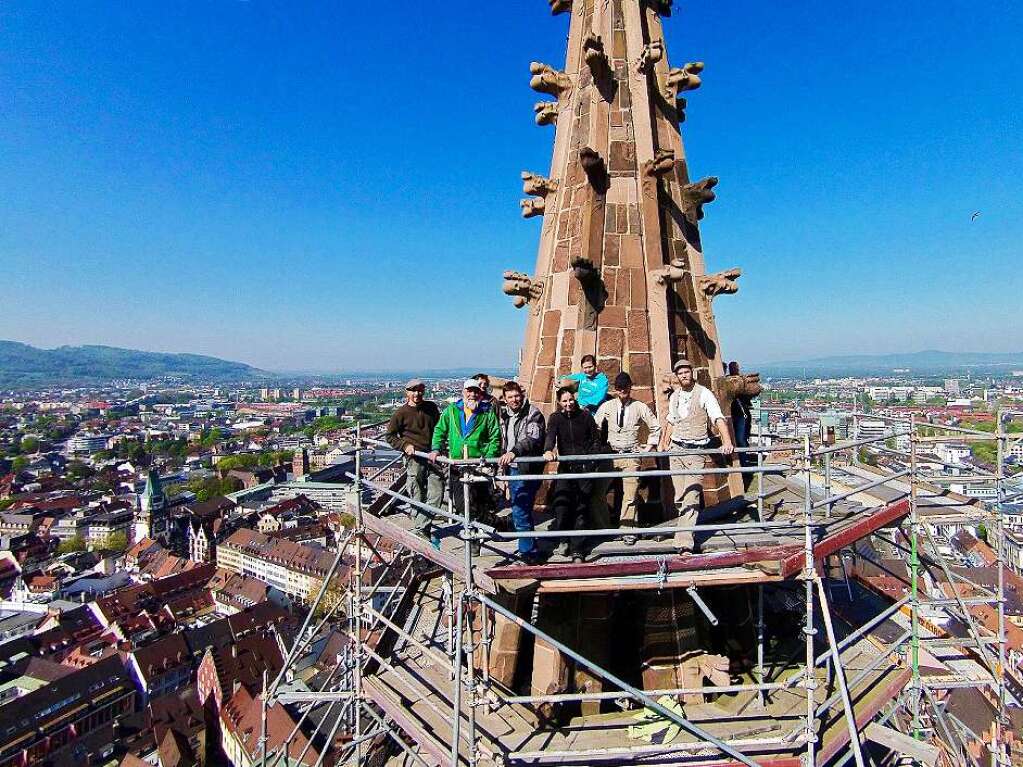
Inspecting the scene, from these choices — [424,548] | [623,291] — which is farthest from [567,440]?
[623,291]

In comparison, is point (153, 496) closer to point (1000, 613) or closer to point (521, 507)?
point (521, 507)

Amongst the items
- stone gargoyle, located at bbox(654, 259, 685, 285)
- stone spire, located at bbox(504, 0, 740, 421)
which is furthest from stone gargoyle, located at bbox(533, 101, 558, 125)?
stone gargoyle, located at bbox(654, 259, 685, 285)

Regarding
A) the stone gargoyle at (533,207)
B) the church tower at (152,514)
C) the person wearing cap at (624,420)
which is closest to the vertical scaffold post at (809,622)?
Result: the person wearing cap at (624,420)

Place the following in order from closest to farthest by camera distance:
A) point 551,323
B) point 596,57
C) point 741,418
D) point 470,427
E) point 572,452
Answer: point 572,452 → point 470,427 → point 596,57 → point 551,323 → point 741,418

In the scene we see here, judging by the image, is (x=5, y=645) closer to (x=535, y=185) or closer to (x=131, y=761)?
(x=131, y=761)

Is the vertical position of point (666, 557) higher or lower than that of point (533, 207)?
lower
